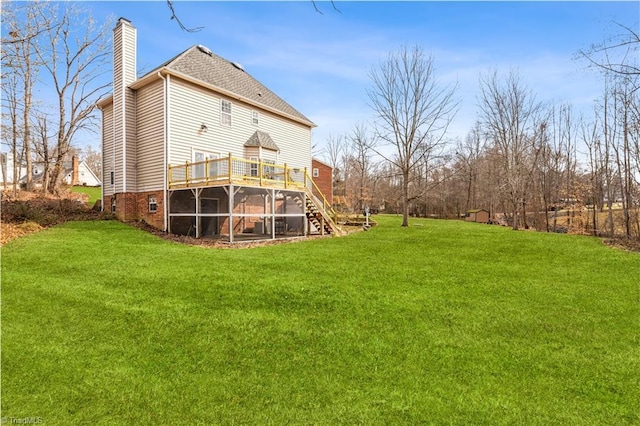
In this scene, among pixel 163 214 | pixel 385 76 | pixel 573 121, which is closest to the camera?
pixel 163 214

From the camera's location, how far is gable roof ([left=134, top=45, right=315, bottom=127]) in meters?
14.1

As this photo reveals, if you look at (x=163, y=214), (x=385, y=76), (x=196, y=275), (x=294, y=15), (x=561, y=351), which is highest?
(x=385, y=76)

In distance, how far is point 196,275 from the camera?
6859mm

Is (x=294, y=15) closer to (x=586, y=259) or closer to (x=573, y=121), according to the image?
(x=586, y=259)

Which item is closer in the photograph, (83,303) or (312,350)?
(312,350)

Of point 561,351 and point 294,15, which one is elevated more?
point 294,15

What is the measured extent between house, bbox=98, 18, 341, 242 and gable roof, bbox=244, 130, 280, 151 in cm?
5

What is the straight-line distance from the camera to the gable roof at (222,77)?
1412cm

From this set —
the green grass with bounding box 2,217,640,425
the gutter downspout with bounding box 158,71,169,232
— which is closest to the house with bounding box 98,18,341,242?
the gutter downspout with bounding box 158,71,169,232

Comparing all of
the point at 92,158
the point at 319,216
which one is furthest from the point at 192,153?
the point at 92,158

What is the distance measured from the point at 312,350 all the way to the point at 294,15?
4045 mm

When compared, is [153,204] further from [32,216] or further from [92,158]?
[92,158]

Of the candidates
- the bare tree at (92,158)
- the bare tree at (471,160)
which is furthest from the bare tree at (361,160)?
the bare tree at (92,158)

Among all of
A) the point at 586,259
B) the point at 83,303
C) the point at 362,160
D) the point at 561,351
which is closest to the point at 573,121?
the point at 586,259
